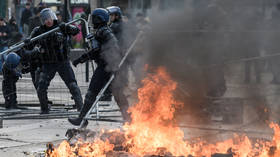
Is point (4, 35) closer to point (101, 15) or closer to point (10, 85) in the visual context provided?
point (10, 85)

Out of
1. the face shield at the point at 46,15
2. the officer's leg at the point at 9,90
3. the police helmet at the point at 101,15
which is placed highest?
the police helmet at the point at 101,15

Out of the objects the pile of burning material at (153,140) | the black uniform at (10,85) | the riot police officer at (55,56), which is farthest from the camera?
the black uniform at (10,85)

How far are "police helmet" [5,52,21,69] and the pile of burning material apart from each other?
11.5 ft

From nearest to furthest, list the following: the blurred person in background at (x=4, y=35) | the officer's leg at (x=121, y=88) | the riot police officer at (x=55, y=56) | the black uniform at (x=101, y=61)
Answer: the black uniform at (x=101, y=61) → the officer's leg at (x=121, y=88) → the riot police officer at (x=55, y=56) → the blurred person in background at (x=4, y=35)

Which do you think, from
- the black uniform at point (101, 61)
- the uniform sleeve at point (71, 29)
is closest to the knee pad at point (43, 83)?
the uniform sleeve at point (71, 29)

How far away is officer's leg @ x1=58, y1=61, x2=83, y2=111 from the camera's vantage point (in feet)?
32.2

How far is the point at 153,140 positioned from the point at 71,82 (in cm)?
367

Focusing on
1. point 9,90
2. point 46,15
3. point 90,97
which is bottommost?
point 9,90

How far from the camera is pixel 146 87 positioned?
7285 mm

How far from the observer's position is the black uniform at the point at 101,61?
8406mm

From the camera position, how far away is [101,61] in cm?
859

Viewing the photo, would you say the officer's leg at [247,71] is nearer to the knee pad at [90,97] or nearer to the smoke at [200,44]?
the smoke at [200,44]

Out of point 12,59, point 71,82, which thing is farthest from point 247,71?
point 12,59

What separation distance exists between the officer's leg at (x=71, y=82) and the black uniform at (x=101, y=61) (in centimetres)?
128
